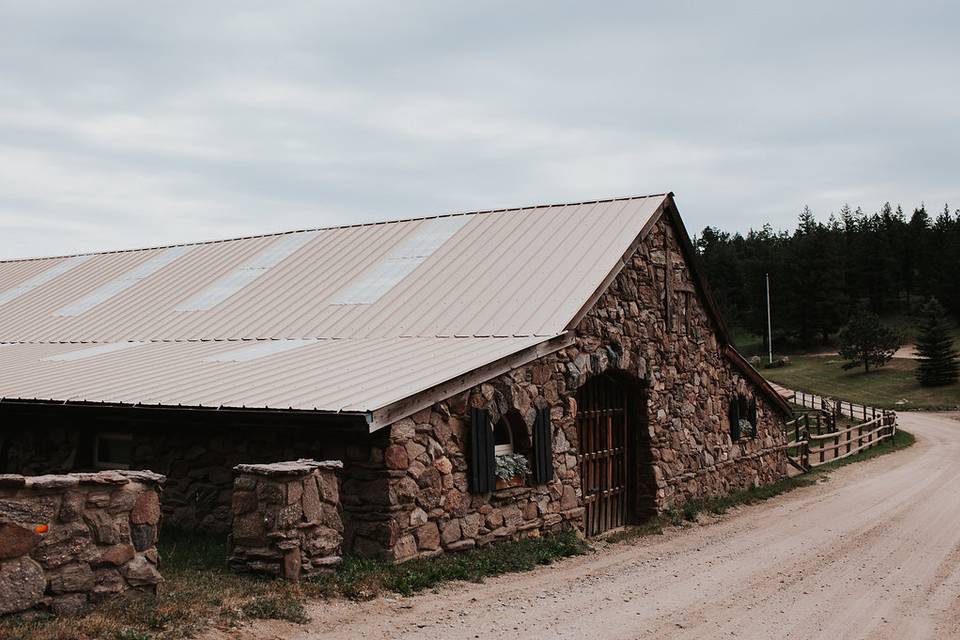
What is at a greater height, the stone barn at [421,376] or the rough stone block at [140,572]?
the stone barn at [421,376]

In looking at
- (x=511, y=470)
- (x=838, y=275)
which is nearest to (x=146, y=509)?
(x=511, y=470)

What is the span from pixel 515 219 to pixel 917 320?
62.8 metres

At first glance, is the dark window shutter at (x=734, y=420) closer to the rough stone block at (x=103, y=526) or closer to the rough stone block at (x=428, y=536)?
the rough stone block at (x=428, y=536)

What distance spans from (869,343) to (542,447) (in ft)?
163

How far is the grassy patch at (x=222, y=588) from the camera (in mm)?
6875

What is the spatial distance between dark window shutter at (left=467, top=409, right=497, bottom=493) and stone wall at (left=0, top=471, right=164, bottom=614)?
4.19 m

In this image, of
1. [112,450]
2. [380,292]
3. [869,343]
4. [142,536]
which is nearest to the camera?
[142,536]

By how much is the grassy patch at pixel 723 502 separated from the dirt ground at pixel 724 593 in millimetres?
423

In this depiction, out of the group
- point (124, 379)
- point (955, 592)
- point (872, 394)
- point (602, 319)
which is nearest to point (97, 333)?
point (124, 379)

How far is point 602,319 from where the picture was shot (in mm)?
14617

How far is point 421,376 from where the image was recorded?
36.3 feet

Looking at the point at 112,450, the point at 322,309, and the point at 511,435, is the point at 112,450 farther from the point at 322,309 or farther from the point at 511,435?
the point at 511,435

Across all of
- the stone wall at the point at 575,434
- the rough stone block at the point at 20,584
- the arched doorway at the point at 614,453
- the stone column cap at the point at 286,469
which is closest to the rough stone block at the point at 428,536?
the stone wall at the point at 575,434

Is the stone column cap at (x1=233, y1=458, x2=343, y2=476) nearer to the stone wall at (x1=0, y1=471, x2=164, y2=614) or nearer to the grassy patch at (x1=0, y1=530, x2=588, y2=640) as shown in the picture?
the grassy patch at (x1=0, y1=530, x2=588, y2=640)
